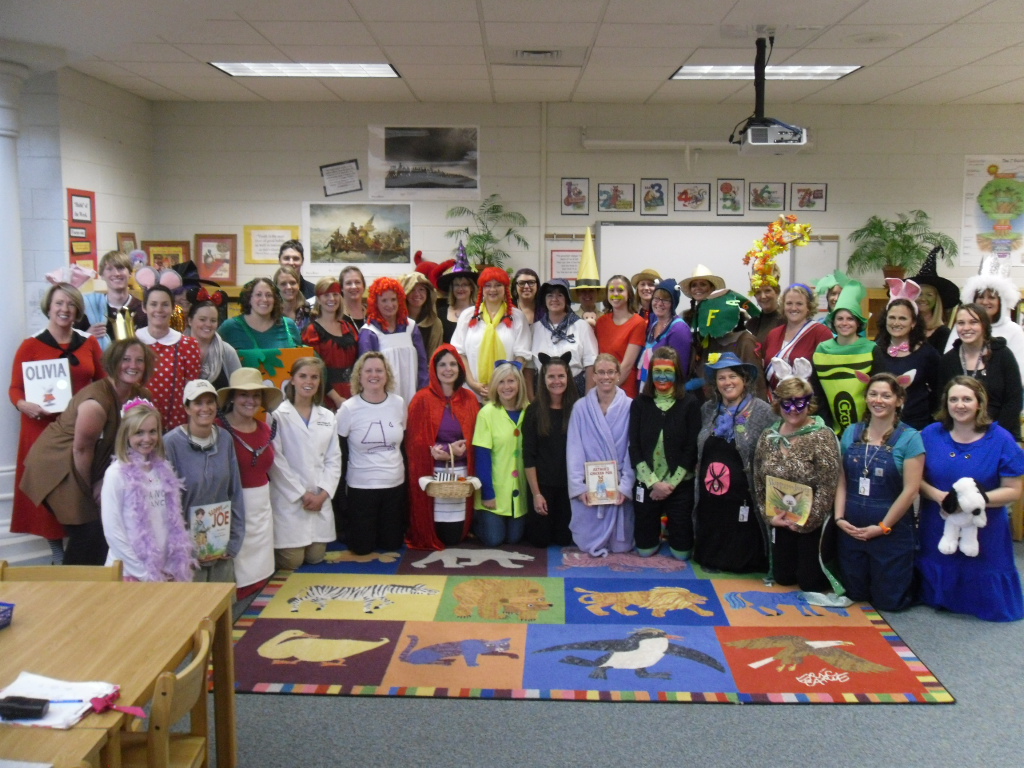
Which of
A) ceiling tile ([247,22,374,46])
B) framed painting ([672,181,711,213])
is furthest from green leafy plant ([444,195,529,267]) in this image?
→ ceiling tile ([247,22,374,46])

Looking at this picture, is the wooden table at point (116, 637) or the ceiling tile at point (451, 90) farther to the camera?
the ceiling tile at point (451, 90)

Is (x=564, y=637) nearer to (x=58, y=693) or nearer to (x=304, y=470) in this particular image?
(x=304, y=470)

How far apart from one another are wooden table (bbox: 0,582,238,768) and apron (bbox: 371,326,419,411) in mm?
2584

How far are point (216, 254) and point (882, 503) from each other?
6.71 m

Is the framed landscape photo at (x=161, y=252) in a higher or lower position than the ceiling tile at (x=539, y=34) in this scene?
lower

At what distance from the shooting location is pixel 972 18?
5445 mm

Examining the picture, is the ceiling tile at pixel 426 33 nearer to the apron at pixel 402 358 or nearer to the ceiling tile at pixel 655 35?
the ceiling tile at pixel 655 35

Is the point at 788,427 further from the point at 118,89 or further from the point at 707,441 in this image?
the point at 118,89

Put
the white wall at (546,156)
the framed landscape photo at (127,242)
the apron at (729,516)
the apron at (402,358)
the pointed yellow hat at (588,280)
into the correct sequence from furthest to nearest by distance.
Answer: the white wall at (546,156) → the framed landscape photo at (127,242) → the pointed yellow hat at (588,280) → the apron at (402,358) → the apron at (729,516)

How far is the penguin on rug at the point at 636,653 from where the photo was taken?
11.6 feet

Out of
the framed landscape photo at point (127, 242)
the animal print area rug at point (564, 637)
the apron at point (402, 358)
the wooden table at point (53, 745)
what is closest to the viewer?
the wooden table at point (53, 745)

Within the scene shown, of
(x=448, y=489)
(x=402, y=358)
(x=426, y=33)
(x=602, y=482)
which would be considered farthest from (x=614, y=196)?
(x=448, y=489)

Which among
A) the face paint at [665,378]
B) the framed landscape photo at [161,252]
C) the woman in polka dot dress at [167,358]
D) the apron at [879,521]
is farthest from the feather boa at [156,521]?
the framed landscape photo at [161,252]

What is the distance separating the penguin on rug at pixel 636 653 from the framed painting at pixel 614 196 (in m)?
5.43
